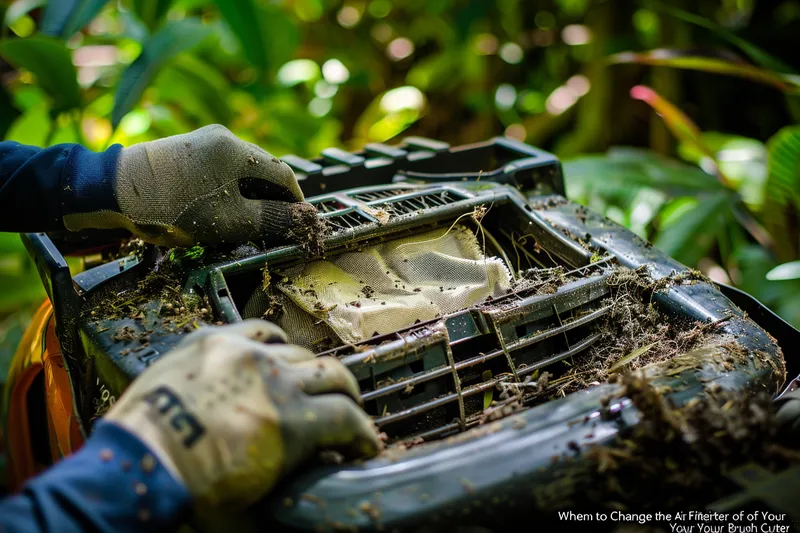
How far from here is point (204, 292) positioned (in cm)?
113

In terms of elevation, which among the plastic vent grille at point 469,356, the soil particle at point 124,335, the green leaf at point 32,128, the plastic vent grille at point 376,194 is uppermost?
the green leaf at point 32,128

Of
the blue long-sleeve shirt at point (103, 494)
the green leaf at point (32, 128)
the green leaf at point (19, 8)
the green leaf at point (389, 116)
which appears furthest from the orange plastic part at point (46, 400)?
the green leaf at point (389, 116)

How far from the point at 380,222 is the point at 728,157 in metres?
2.02

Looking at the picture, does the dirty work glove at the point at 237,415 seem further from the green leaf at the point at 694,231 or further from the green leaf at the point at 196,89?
the green leaf at the point at 196,89

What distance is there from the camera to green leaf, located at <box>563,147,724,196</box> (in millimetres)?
2447

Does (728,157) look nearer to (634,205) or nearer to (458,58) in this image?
(634,205)

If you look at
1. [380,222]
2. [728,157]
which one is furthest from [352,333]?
[728,157]

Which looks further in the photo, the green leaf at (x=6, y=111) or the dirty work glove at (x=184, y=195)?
the green leaf at (x=6, y=111)

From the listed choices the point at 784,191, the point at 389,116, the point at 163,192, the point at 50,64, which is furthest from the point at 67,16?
the point at 784,191

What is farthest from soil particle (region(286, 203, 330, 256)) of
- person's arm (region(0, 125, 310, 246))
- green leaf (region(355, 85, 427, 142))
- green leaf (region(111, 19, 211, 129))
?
green leaf (region(355, 85, 427, 142))

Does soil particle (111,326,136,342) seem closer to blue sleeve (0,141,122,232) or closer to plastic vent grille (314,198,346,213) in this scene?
blue sleeve (0,141,122,232)

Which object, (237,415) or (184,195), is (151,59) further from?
(237,415)

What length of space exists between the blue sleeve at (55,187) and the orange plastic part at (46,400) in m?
0.22

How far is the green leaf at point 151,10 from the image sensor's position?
2.56m
